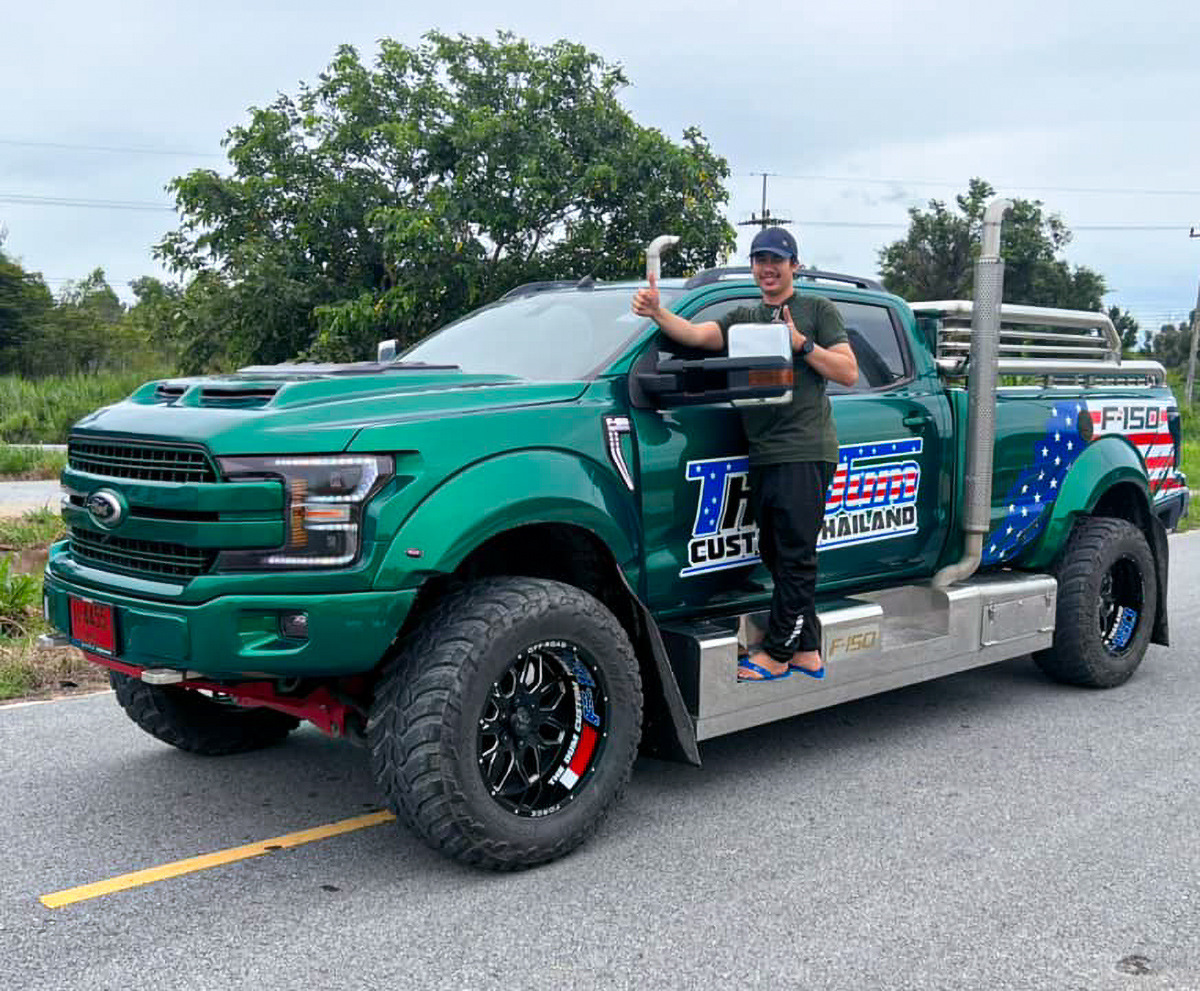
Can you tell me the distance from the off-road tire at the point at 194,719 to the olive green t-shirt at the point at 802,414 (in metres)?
2.32

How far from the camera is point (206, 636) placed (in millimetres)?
3816

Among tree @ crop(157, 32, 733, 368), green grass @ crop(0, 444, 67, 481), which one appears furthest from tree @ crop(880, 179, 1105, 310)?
green grass @ crop(0, 444, 67, 481)

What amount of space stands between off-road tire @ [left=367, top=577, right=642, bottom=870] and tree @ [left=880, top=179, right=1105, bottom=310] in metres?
54.2

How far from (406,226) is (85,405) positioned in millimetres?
8495

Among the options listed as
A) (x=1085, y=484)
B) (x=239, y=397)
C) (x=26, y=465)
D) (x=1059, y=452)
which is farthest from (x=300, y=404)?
(x=26, y=465)

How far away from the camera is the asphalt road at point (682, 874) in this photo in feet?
11.4

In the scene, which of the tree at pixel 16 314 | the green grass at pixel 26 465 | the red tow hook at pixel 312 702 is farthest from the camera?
the tree at pixel 16 314

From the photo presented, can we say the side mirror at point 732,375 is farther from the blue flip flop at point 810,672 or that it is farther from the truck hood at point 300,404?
the blue flip flop at point 810,672

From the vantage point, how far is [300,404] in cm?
409

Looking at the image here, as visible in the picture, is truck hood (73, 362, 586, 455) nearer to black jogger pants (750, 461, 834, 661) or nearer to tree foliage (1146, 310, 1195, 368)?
black jogger pants (750, 461, 834, 661)

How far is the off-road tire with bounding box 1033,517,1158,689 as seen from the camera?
656cm

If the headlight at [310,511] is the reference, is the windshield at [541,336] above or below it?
above

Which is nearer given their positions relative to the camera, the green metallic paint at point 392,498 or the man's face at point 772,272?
the green metallic paint at point 392,498

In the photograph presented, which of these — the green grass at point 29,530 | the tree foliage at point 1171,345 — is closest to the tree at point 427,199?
the green grass at point 29,530
